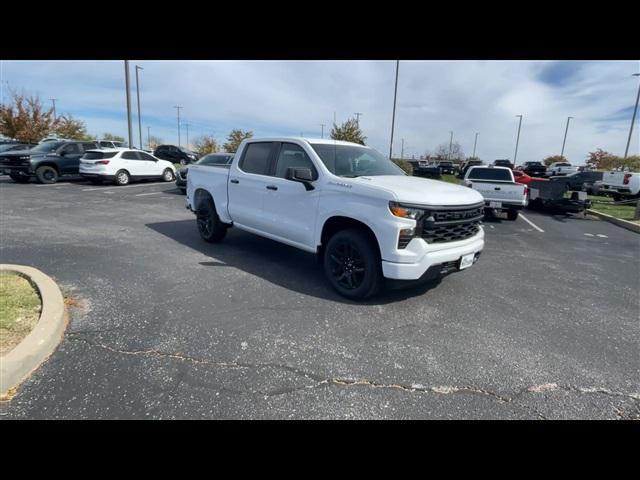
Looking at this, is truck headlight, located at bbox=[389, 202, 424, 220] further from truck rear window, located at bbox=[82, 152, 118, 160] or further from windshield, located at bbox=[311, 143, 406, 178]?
truck rear window, located at bbox=[82, 152, 118, 160]

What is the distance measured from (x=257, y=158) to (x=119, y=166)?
1275 cm

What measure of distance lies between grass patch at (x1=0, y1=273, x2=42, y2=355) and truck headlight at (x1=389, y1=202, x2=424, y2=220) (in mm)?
3499

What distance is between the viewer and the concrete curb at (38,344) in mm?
2340

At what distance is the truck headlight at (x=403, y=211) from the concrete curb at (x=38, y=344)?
331cm

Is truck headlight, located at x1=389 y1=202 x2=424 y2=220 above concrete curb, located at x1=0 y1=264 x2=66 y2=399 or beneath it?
above

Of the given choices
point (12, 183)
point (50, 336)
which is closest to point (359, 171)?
point (50, 336)

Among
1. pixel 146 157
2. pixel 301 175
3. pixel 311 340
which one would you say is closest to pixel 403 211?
pixel 301 175

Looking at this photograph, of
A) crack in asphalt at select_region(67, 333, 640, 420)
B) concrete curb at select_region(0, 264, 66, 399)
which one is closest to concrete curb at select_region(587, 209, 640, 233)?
crack in asphalt at select_region(67, 333, 640, 420)

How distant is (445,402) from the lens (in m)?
2.38

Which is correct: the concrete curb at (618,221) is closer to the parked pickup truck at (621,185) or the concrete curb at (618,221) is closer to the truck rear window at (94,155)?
the parked pickup truck at (621,185)

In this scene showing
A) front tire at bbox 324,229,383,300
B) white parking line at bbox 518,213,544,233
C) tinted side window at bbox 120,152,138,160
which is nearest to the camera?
front tire at bbox 324,229,383,300

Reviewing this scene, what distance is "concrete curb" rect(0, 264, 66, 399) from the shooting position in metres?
2.34
